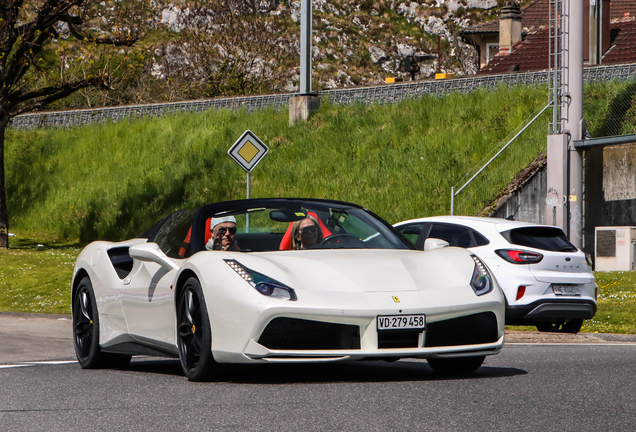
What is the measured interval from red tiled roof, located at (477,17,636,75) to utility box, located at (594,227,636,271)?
743 inches

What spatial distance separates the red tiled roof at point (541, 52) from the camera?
42062 millimetres

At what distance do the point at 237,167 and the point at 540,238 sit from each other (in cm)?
2071

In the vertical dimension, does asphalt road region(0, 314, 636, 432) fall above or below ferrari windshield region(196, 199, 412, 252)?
below

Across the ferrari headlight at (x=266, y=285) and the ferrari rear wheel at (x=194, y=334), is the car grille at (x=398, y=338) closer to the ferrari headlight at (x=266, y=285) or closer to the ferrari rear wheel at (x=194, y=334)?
the ferrari headlight at (x=266, y=285)

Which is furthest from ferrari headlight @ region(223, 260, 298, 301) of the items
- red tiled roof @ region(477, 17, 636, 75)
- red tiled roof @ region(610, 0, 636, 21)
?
red tiled roof @ region(610, 0, 636, 21)

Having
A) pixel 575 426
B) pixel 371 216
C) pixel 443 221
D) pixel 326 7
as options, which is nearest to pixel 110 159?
pixel 443 221

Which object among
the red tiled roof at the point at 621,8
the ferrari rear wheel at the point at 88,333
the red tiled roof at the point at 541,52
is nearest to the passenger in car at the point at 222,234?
the ferrari rear wheel at the point at 88,333

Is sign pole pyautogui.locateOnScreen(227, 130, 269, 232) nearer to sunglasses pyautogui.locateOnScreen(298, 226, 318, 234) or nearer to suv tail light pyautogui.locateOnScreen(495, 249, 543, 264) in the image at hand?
suv tail light pyautogui.locateOnScreen(495, 249, 543, 264)

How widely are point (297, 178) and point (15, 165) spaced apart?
13.9 m

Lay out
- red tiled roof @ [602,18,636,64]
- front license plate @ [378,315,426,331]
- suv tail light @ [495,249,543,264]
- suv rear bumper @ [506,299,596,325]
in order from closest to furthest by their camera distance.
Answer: front license plate @ [378,315,426,331], suv rear bumper @ [506,299,596,325], suv tail light @ [495,249,543,264], red tiled roof @ [602,18,636,64]

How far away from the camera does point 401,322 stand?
6.54 meters

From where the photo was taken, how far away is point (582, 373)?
7.64 metres

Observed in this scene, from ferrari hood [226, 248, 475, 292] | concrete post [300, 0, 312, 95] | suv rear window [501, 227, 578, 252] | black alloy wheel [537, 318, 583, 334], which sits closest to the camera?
ferrari hood [226, 248, 475, 292]

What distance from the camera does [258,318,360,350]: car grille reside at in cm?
651
